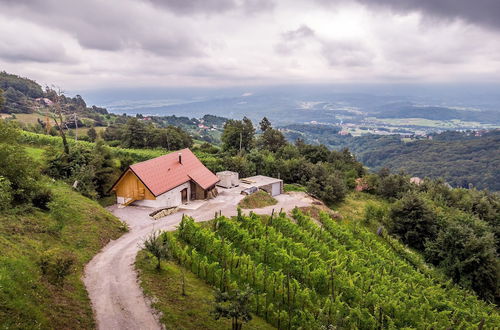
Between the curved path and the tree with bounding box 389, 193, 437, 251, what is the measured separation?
76.6 feet

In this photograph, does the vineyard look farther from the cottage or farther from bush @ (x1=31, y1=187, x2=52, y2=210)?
bush @ (x1=31, y1=187, x2=52, y2=210)

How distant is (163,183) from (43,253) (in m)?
18.9

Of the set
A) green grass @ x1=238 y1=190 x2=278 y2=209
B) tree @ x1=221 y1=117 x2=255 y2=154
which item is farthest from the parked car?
tree @ x1=221 y1=117 x2=255 y2=154

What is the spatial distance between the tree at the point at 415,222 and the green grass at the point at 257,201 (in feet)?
49.2

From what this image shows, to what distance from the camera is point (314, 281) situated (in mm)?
19672

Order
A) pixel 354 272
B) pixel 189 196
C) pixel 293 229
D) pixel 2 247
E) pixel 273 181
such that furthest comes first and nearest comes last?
1. pixel 273 181
2. pixel 189 196
3. pixel 293 229
4. pixel 354 272
5. pixel 2 247

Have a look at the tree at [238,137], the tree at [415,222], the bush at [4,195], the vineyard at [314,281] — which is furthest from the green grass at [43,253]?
the tree at [238,137]

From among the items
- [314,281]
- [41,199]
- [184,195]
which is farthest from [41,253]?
[184,195]

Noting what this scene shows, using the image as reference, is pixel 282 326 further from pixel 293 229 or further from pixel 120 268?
pixel 293 229

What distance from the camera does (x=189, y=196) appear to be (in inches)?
1471

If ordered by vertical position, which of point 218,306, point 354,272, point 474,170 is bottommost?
point 474,170

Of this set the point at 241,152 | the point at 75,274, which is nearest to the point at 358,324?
the point at 75,274

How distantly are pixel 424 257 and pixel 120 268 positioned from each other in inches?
1197

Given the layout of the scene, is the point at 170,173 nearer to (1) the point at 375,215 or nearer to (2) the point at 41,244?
(2) the point at 41,244
